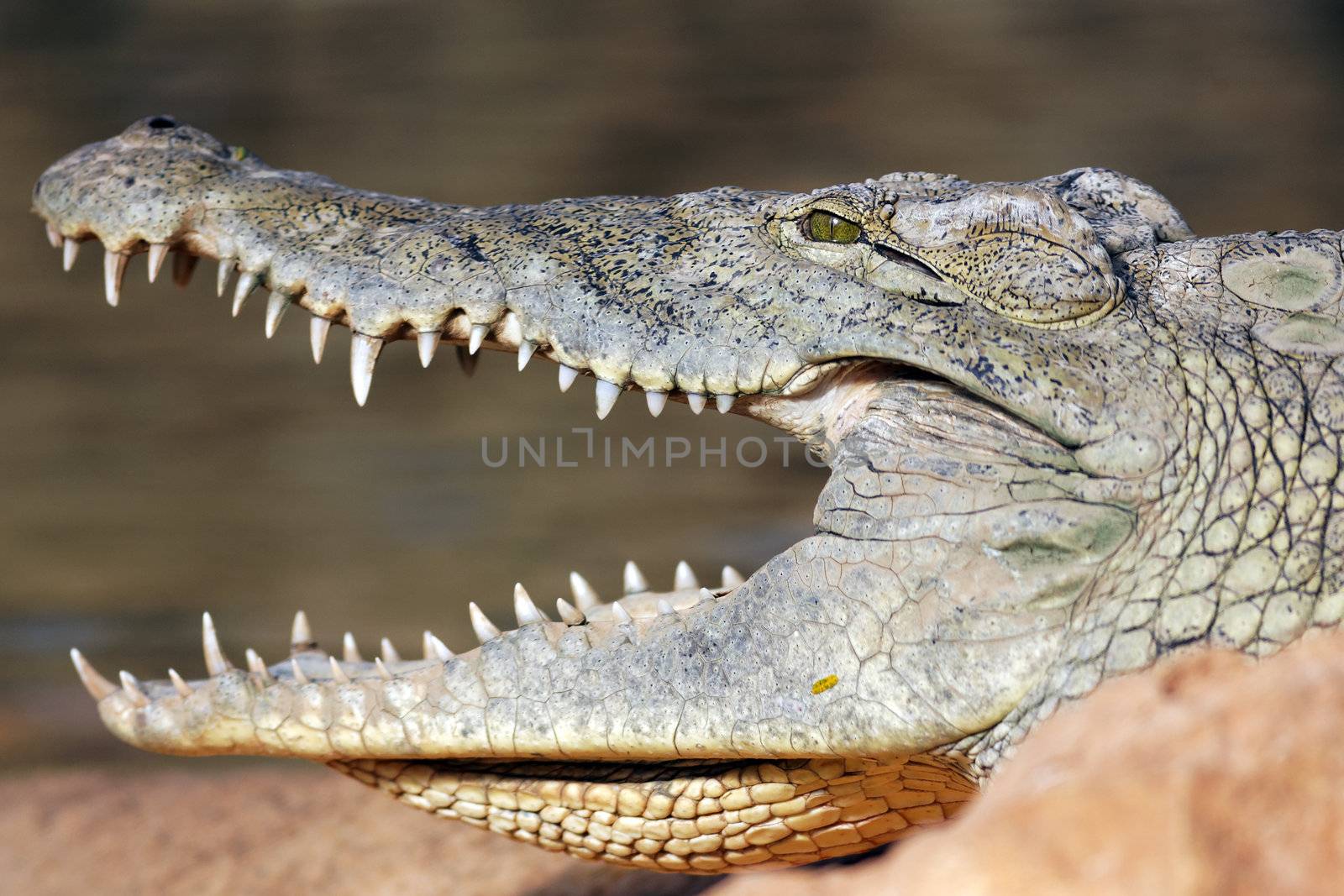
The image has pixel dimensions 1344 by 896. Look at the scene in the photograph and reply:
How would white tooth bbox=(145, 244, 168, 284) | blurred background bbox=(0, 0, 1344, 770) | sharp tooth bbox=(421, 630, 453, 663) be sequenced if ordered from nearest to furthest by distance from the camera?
sharp tooth bbox=(421, 630, 453, 663) < white tooth bbox=(145, 244, 168, 284) < blurred background bbox=(0, 0, 1344, 770)

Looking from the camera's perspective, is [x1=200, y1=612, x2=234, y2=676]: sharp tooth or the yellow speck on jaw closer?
the yellow speck on jaw

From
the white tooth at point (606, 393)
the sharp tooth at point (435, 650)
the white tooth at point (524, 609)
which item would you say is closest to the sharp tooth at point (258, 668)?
the sharp tooth at point (435, 650)

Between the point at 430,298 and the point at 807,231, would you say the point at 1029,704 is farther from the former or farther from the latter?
the point at 430,298

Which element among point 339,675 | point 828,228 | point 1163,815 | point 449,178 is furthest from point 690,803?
point 449,178

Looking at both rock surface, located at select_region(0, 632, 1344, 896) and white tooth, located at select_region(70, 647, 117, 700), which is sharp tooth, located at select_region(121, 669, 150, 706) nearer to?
white tooth, located at select_region(70, 647, 117, 700)

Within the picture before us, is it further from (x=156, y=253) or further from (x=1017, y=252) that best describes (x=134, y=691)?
(x=1017, y=252)

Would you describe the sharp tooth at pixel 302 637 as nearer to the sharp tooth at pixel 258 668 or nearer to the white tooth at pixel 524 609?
the sharp tooth at pixel 258 668

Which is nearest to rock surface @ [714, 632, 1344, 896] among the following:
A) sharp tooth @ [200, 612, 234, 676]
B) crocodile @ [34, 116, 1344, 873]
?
crocodile @ [34, 116, 1344, 873]
